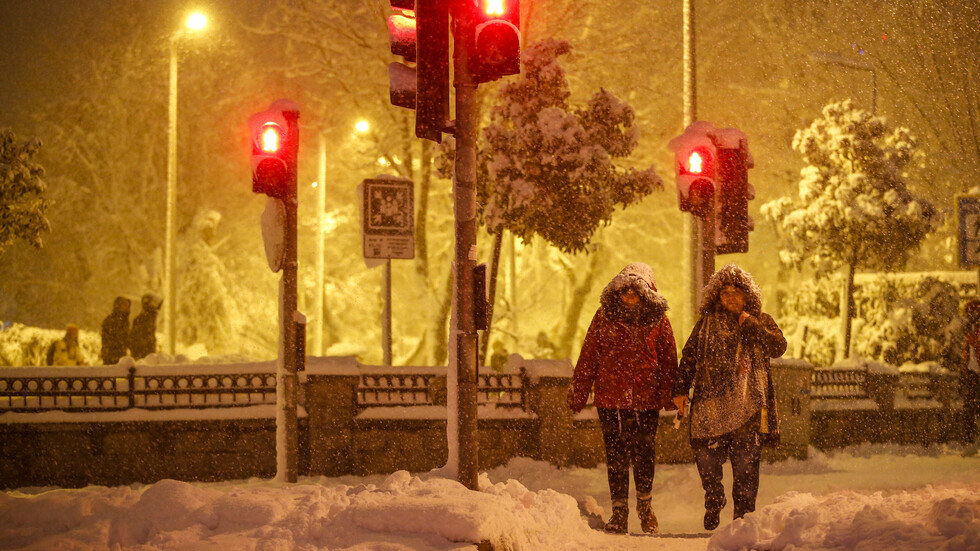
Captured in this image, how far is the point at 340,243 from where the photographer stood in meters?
31.2

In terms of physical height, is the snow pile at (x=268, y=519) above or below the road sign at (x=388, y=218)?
below

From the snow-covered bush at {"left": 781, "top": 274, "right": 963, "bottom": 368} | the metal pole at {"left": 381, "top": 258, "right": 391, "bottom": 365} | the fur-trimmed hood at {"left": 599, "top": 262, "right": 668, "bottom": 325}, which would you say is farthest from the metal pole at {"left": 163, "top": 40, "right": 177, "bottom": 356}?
the fur-trimmed hood at {"left": 599, "top": 262, "right": 668, "bottom": 325}

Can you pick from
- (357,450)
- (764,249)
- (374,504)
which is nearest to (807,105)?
(764,249)

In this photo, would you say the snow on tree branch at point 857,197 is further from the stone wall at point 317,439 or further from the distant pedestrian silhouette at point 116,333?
the distant pedestrian silhouette at point 116,333

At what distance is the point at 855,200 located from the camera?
747 inches

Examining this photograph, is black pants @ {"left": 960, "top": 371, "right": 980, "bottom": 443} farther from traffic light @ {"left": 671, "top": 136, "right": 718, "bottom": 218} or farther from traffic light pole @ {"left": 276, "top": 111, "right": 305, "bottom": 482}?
traffic light pole @ {"left": 276, "top": 111, "right": 305, "bottom": 482}

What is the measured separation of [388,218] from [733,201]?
341 centimetres

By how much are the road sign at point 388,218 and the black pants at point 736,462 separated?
415 cm

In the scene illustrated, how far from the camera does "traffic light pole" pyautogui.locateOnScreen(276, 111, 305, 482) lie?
8789 mm

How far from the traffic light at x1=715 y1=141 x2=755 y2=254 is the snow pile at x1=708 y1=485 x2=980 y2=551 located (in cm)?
370

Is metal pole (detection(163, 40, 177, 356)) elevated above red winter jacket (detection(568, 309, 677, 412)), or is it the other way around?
metal pole (detection(163, 40, 177, 356))

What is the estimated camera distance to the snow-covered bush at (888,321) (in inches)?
738

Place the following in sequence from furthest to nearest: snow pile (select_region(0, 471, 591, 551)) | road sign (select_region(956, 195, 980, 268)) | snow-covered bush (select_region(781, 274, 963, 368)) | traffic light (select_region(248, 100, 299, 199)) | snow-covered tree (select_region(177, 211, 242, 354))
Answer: snow-covered tree (select_region(177, 211, 242, 354)) < snow-covered bush (select_region(781, 274, 963, 368)) < road sign (select_region(956, 195, 980, 268)) < traffic light (select_region(248, 100, 299, 199)) < snow pile (select_region(0, 471, 591, 551))

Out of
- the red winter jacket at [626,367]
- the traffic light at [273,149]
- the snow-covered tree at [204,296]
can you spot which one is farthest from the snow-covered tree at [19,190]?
the red winter jacket at [626,367]
